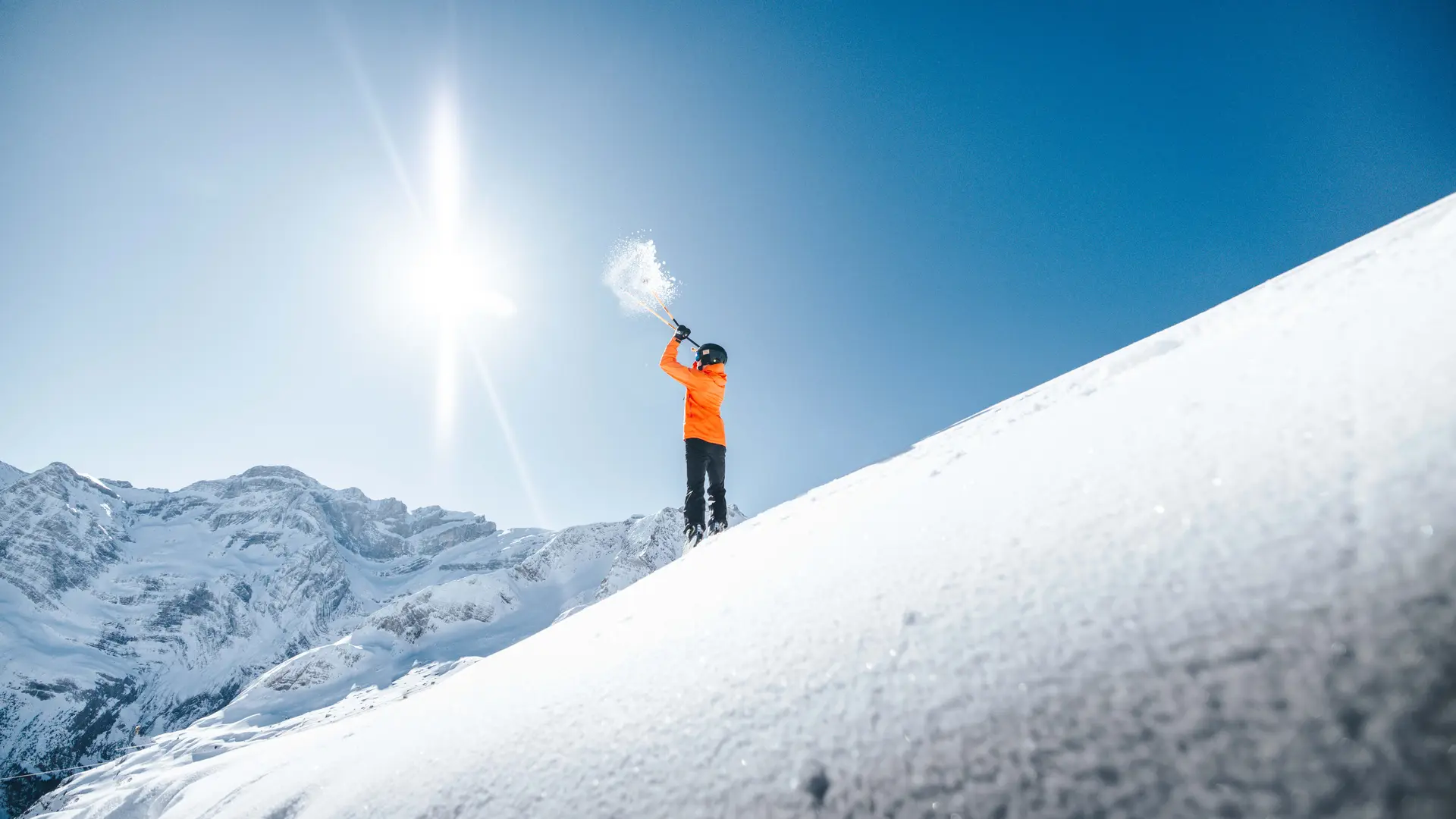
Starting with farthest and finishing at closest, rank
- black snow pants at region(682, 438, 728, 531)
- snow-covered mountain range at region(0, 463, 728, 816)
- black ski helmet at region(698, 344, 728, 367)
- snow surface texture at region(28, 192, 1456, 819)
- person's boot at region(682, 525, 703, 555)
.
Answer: snow-covered mountain range at region(0, 463, 728, 816) → black ski helmet at region(698, 344, 728, 367) → black snow pants at region(682, 438, 728, 531) → person's boot at region(682, 525, 703, 555) → snow surface texture at region(28, 192, 1456, 819)

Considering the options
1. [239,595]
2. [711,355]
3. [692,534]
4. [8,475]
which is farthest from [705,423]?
[8,475]

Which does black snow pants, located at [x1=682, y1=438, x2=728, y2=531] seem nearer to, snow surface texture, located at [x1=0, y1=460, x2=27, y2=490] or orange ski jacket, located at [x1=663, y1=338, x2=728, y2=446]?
orange ski jacket, located at [x1=663, y1=338, x2=728, y2=446]

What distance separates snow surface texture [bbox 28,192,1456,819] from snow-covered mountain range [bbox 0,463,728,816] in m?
72.1

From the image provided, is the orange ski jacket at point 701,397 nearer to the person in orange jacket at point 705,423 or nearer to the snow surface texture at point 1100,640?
the person in orange jacket at point 705,423

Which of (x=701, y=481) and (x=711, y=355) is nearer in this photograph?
(x=701, y=481)

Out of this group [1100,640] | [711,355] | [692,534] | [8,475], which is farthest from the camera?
[8,475]

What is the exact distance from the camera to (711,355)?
5.84 metres

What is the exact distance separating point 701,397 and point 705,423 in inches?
11.1

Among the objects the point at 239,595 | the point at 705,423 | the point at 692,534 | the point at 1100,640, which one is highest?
the point at 239,595

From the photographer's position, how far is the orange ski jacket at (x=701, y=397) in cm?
568

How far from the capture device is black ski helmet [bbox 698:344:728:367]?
5824 millimetres

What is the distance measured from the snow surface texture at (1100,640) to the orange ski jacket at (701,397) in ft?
13.6

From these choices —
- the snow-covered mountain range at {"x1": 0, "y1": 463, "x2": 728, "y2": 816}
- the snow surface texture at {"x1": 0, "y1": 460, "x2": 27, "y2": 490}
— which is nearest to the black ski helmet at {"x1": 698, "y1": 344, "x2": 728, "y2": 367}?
the snow-covered mountain range at {"x1": 0, "y1": 463, "x2": 728, "y2": 816}

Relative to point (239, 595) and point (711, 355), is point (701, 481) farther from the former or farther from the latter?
point (239, 595)
